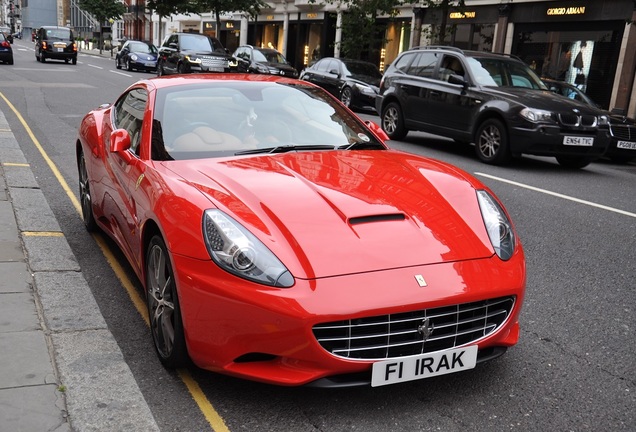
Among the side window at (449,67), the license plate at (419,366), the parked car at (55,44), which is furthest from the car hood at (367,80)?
the parked car at (55,44)

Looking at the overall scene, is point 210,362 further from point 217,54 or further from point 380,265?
Answer: point 217,54

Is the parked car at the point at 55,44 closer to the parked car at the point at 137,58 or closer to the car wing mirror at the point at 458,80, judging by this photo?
the parked car at the point at 137,58

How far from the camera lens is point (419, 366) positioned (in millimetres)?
2818

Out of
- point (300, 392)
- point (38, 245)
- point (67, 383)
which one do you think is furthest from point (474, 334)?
point (38, 245)

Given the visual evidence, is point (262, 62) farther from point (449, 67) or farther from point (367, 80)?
point (449, 67)

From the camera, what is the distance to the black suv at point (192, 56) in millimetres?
25688

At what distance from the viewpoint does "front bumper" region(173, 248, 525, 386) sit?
8.89 feet

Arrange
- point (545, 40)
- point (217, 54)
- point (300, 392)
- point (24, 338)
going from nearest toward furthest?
1. point (300, 392)
2. point (24, 338)
3. point (545, 40)
4. point (217, 54)

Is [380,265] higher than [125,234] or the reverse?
higher

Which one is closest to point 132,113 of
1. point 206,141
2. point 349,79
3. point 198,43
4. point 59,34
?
point 206,141

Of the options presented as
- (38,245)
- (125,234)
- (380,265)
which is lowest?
(38,245)

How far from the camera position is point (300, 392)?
308cm

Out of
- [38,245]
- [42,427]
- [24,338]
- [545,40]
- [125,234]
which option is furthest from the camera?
[545,40]

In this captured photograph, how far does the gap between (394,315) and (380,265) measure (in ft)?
0.74
